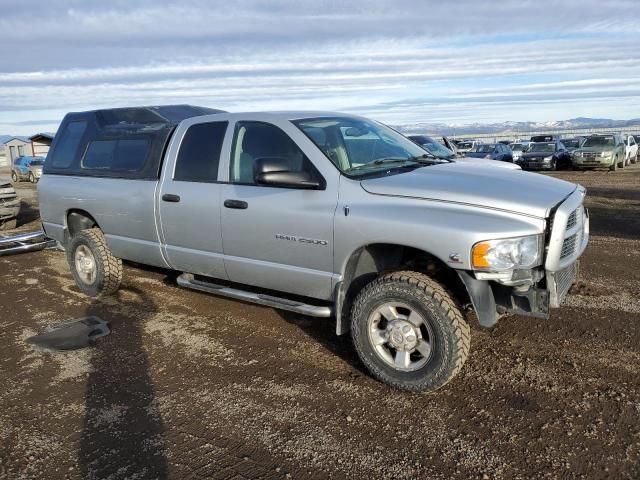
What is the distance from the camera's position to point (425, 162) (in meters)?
4.77

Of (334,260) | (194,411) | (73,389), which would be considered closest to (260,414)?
(194,411)

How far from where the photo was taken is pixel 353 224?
3.98 meters

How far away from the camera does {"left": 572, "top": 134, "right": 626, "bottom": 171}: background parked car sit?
81.1ft

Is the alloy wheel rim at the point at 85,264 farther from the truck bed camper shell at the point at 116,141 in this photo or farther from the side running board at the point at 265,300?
the side running board at the point at 265,300

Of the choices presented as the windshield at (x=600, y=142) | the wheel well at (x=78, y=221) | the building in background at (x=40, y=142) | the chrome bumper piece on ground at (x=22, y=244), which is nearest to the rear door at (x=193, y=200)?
the wheel well at (x=78, y=221)

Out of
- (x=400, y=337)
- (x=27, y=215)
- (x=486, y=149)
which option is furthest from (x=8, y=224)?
(x=486, y=149)

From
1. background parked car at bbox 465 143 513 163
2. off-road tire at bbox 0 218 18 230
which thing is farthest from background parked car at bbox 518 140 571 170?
off-road tire at bbox 0 218 18 230

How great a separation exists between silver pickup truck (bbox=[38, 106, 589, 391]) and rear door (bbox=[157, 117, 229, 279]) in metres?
0.01

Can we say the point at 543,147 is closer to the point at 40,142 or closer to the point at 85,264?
the point at 85,264

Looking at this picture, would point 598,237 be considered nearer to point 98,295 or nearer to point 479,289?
point 479,289

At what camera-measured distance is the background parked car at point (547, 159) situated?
26.7 m

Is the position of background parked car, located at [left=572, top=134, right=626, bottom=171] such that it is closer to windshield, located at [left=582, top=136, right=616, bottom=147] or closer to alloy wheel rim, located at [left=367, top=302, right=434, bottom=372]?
windshield, located at [left=582, top=136, right=616, bottom=147]

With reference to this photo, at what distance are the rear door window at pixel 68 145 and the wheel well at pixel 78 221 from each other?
576 mm

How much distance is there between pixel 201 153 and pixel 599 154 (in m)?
24.2
